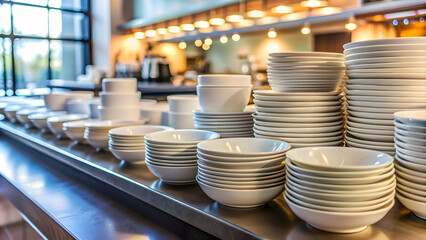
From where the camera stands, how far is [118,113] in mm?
1861

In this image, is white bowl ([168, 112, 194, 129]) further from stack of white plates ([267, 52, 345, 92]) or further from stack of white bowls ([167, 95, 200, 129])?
stack of white plates ([267, 52, 345, 92])

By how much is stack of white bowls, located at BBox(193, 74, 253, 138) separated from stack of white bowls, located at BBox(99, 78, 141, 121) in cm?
61

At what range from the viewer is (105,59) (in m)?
8.90

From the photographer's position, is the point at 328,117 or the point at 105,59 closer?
the point at 328,117

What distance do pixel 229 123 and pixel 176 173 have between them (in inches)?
11.9

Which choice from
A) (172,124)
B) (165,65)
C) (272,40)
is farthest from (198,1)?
(172,124)

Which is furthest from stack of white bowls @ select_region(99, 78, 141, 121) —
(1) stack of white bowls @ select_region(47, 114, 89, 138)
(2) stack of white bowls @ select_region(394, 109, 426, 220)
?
(2) stack of white bowls @ select_region(394, 109, 426, 220)

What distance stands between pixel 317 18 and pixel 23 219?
4605 millimetres

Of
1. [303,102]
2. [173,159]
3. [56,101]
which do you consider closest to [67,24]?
[56,101]

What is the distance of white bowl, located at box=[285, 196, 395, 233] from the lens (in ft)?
2.39

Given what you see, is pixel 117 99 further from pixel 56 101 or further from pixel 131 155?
pixel 56 101

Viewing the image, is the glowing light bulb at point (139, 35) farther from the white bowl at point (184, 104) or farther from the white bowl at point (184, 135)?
the white bowl at point (184, 135)

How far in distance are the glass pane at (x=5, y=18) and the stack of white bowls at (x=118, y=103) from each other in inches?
272

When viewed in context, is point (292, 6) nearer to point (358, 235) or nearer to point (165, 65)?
point (165, 65)
